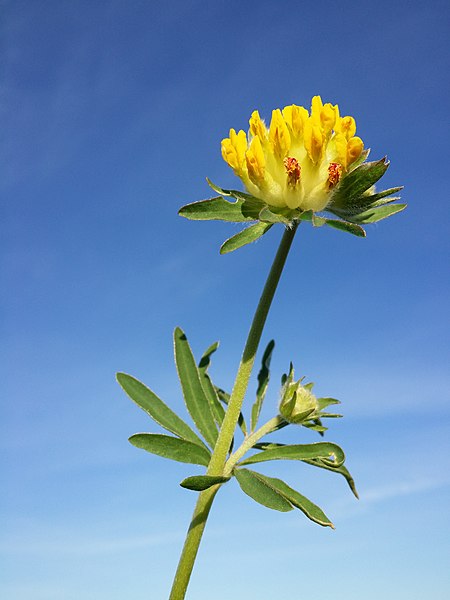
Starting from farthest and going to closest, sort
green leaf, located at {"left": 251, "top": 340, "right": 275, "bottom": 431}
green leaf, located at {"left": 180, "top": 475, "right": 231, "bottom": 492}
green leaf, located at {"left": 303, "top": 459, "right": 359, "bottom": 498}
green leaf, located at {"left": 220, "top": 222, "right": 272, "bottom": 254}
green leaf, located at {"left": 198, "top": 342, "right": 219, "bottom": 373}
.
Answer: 1. green leaf, located at {"left": 198, "top": 342, "right": 219, "bottom": 373}
2. green leaf, located at {"left": 251, "top": 340, "right": 275, "bottom": 431}
3. green leaf, located at {"left": 303, "top": 459, "right": 359, "bottom": 498}
4. green leaf, located at {"left": 220, "top": 222, "right": 272, "bottom": 254}
5. green leaf, located at {"left": 180, "top": 475, "right": 231, "bottom": 492}

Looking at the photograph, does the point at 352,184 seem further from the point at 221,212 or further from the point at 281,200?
the point at 221,212

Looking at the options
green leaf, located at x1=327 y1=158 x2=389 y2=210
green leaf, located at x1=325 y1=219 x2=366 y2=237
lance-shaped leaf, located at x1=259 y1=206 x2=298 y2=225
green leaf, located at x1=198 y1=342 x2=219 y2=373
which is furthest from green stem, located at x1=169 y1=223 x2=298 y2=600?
green leaf, located at x1=198 y1=342 x2=219 y2=373

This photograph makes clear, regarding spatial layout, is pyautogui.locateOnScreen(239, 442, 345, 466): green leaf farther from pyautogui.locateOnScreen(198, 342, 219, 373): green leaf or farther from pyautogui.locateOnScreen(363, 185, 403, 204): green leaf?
pyautogui.locateOnScreen(363, 185, 403, 204): green leaf

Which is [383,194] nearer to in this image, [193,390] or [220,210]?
[220,210]

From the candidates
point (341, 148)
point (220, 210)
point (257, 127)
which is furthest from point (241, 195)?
point (341, 148)

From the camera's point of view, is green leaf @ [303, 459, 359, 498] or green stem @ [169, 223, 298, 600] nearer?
green stem @ [169, 223, 298, 600]

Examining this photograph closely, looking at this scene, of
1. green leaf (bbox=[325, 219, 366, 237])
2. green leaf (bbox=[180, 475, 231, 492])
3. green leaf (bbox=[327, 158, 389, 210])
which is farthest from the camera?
green leaf (bbox=[327, 158, 389, 210])
